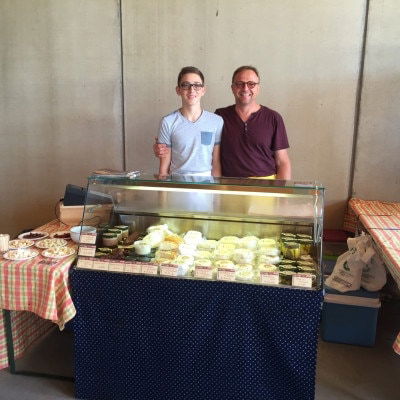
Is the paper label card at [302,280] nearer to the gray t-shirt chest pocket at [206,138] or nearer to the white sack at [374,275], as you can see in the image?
the white sack at [374,275]

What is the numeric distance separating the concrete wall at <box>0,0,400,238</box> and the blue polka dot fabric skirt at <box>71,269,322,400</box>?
225 cm

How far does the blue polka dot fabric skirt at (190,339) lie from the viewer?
6.85ft

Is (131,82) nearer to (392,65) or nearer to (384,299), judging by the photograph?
(392,65)

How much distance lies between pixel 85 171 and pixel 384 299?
3.39 metres

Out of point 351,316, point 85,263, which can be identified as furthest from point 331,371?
point 85,263

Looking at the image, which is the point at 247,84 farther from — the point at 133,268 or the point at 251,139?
the point at 133,268

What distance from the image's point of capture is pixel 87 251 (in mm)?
2301

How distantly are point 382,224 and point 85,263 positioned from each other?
2254 mm

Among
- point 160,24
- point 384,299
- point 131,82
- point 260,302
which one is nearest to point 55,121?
point 131,82

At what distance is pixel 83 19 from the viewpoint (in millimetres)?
4141

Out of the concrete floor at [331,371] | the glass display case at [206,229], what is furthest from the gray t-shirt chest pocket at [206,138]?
the concrete floor at [331,371]

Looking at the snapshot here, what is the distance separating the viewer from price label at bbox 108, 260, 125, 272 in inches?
87.5

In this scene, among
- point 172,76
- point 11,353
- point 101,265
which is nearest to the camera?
point 101,265

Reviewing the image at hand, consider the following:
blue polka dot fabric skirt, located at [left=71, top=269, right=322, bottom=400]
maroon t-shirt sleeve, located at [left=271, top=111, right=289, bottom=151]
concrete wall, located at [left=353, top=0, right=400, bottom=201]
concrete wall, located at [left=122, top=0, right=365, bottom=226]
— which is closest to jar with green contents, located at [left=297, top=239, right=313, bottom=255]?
blue polka dot fabric skirt, located at [left=71, top=269, right=322, bottom=400]
